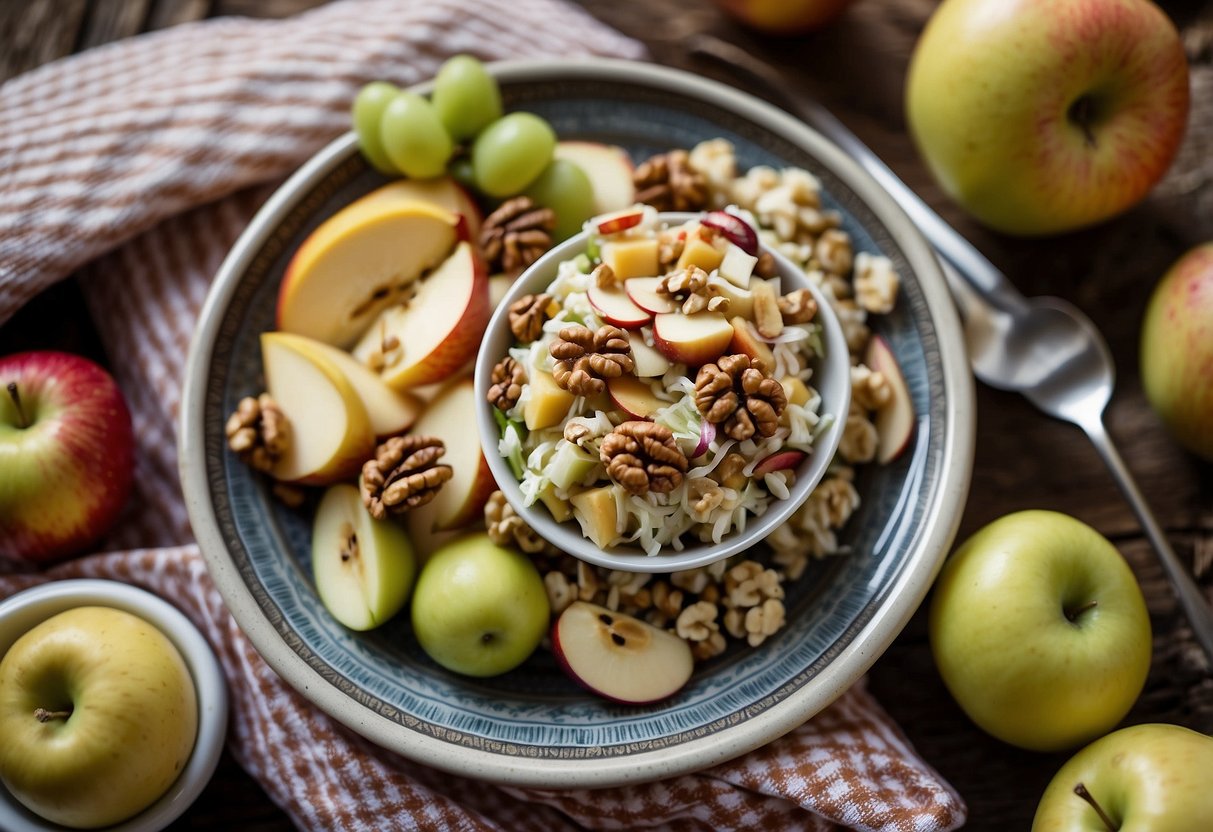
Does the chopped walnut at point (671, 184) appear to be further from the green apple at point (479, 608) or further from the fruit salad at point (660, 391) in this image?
the green apple at point (479, 608)

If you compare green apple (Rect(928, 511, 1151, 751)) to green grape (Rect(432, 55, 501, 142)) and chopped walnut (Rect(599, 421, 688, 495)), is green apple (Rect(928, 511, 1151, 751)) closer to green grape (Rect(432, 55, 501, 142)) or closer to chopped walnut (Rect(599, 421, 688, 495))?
chopped walnut (Rect(599, 421, 688, 495))

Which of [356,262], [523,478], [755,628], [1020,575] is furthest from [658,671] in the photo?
[356,262]

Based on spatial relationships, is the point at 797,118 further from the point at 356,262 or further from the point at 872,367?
the point at 356,262

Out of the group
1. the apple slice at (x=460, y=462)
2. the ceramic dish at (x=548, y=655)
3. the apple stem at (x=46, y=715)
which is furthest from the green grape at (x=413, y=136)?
the apple stem at (x=46, y=715)

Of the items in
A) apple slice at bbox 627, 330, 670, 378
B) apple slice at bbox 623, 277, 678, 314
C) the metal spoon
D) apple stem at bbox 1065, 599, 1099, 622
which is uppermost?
apple slice at bbox 623, 277, 678, 314


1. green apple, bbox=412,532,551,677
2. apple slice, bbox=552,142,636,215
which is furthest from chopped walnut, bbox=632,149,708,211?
green apple, bbox=412,532,551,677
